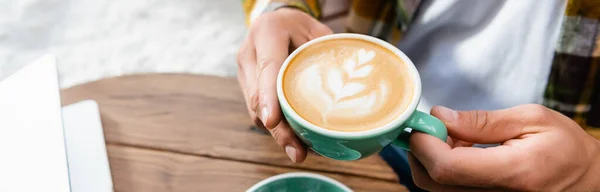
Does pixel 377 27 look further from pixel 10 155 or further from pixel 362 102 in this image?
pixel 10 155

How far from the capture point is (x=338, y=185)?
1.91 feet

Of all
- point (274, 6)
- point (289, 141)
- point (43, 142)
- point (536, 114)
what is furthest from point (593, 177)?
point (43, 142)

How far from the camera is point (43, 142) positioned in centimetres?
55

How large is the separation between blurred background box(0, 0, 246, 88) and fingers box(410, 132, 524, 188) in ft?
2.54

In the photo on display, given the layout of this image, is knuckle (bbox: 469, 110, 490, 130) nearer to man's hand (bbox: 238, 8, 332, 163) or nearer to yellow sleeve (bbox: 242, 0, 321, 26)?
man's hand (bbox: 238, 8, 332, 163)

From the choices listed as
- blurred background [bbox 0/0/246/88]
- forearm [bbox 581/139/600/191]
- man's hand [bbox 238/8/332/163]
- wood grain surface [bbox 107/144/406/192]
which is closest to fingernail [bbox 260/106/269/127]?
man's hand [bbox 238/8/332/163]

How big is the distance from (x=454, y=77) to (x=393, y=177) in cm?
18

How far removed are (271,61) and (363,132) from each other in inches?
5.8

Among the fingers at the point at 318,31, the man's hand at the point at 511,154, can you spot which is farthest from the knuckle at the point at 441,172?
the fingers at the point at 318,31

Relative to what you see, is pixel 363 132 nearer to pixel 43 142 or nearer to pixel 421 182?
pixel 421 182

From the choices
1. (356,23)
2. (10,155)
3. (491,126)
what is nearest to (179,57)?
(356,23)

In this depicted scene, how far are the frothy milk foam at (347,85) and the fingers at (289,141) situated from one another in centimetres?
5

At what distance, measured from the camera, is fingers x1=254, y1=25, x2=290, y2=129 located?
1.71 feet

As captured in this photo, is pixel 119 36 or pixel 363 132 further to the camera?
pixel 119 36
